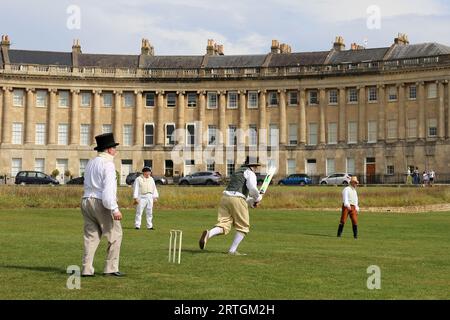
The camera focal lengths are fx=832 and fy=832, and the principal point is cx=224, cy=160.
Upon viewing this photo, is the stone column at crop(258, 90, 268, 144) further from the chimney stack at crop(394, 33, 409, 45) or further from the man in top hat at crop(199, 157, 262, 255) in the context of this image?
the man in top hat at crop(199, 157, 262, 255)

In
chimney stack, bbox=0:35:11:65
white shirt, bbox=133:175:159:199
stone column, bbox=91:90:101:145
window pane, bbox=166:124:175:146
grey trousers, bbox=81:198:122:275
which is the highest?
chimney stack, bbox=0:35:11:65

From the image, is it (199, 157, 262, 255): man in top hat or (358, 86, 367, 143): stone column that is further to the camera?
(358, 86, 367, 143): stone column

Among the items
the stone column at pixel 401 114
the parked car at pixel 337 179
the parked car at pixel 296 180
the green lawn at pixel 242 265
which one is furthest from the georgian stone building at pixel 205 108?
the green lawn at pixel 242 265

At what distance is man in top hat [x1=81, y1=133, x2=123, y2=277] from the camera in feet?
46.4

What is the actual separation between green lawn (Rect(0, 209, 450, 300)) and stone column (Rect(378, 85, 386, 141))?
53.4 metres

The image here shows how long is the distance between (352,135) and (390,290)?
2835 inches

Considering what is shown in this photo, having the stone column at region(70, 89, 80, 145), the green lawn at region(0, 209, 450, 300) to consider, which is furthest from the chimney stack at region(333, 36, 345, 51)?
the green lawn at region(0, 209, 450, 300)

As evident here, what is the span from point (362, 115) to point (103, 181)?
234 feet

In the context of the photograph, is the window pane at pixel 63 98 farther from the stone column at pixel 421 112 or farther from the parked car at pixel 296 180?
the stone column at pixel 421 112

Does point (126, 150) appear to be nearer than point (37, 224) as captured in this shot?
No

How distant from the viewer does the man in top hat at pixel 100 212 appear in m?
14.1
